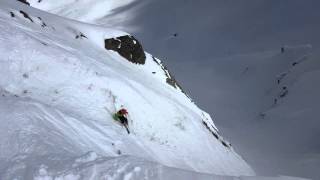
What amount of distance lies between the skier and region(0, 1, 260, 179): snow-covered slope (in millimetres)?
207

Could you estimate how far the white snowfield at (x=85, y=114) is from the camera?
28.6 ft

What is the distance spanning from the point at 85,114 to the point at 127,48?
10885mm

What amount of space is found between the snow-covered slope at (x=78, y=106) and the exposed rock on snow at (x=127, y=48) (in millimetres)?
392

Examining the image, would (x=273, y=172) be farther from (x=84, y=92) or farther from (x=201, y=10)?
(x=201, y=10)

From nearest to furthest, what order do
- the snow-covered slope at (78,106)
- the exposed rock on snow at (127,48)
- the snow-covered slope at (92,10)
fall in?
1. the snow-covered slope at (78,106)
2. the exposed rock on snow at (127,48)
3. the snow-covered slope at (92,10)

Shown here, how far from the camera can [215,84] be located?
58125 millimetres

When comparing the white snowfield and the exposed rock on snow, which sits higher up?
the exposed rock on snow

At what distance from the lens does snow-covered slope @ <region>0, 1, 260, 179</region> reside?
10.0m

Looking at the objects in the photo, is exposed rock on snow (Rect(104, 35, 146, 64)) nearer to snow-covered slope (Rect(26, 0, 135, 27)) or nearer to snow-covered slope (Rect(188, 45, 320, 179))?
snow-covered slope (Rect(188, 45, 320, 179))

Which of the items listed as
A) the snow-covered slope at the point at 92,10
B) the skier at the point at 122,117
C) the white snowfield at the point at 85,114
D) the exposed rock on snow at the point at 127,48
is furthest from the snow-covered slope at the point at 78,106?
the snow-covered slope at the point at 92,10

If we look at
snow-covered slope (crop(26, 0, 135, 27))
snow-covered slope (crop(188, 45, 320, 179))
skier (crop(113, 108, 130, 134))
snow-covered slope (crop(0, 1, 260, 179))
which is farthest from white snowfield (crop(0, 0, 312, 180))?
snow-covered slope (crop(26, 0, 135, 27))

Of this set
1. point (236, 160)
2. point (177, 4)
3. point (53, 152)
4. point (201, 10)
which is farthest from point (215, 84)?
point (53, 152)

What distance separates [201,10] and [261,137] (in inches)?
1402

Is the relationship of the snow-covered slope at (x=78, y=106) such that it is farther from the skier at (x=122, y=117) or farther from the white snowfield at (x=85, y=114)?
the skier at (x=122, y=117)
